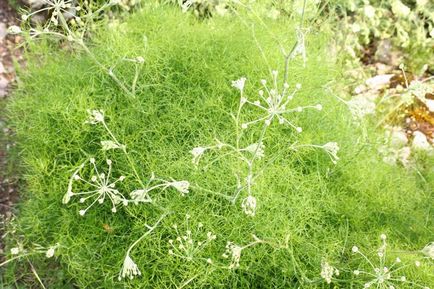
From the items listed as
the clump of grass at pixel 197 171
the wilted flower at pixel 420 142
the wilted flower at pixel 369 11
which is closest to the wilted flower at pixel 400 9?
the wilted flower at pixel 369 11

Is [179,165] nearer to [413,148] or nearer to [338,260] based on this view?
[338,260]

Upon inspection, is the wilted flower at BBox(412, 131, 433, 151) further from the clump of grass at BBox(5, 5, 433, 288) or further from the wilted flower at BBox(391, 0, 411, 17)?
the wilted flower at BBox(391, 0, 411, 17)

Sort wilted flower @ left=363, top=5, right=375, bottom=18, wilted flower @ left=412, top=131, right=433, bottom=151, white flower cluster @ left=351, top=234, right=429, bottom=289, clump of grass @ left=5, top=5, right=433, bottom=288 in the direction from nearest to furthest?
white flower cluster @ left=351, top=234, right=429, bottom=289 → clump of grass @ left=5, top=5, right=433, bottom=288 → wilted flower @ left=412, top=131, right=433, bottom=151 → wilted flower @ left=363, top=5, right=375, bottom=18

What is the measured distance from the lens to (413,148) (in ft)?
10.6

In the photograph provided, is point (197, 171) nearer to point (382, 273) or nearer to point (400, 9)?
point (382, 273)

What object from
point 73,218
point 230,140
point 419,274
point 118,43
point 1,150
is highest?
point 118,43

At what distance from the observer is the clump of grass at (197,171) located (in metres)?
2.30

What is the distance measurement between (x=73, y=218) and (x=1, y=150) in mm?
948

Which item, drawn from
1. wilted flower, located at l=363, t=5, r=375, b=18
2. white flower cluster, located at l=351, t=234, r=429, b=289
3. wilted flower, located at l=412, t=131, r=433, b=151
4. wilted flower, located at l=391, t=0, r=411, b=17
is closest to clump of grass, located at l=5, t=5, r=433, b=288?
white flower cluster, located at l=351, t=234, r=429, b=289

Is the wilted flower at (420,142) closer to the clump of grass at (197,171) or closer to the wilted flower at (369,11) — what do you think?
the clump of grass at (197,171)

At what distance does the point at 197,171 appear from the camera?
7.73ft

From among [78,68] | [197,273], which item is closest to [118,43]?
[78,68]

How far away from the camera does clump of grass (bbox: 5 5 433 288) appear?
2.30 meters

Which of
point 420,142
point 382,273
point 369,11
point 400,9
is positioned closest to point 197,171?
point 382,273
